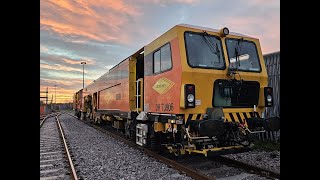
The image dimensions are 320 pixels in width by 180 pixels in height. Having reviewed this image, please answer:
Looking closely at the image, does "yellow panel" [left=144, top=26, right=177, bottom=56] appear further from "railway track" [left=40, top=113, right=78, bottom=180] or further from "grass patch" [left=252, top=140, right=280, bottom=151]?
"grass patch" [left=252, top=140, right=280, bottom=151]

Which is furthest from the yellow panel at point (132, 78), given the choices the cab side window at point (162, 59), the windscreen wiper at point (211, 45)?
the windscreen wiper at point (211, 45)

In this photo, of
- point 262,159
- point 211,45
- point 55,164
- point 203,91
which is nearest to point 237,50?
point 211,45

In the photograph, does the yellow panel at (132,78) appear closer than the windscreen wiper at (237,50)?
No

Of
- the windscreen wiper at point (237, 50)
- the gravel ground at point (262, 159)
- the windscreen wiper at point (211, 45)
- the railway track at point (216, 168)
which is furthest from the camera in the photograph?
the windscreen wiper at point (237, 50)

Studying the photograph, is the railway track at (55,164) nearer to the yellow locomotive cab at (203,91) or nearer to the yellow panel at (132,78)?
the yellow locomotive cab at (203,91)

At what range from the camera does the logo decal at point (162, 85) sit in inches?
250

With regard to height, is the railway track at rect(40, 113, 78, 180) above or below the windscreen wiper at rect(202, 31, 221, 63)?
below

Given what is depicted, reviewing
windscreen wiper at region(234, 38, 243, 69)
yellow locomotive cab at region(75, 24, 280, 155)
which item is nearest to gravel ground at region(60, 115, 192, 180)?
yellow locomotive cab at region(75, 24, 280, 155)

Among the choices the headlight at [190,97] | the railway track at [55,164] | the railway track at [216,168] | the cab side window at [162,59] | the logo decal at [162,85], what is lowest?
the railway track at [55,164]

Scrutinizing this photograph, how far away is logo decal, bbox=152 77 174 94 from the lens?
6.36 meters

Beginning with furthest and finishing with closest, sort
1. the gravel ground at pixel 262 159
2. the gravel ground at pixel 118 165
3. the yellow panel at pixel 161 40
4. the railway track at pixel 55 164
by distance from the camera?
the yellow panel at pixel 161 40 → the gravel ground at pixel 262 159 → the railway track at pixel 55 164 → the gravel ground at pixel 118 165
